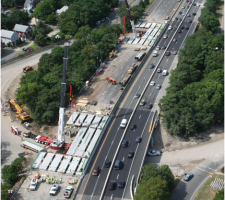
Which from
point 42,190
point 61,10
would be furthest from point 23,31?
point 42,190

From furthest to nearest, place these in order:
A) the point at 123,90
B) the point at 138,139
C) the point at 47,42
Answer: the point at 47,42, the point at 123,90, the point at 138,139

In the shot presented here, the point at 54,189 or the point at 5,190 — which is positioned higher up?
the point at 5,190

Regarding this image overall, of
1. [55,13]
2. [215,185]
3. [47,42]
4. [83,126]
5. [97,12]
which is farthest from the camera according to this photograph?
[55,13]

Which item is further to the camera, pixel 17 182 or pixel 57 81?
pixel 57 81

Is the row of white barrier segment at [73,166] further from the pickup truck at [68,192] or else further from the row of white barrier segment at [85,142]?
the pickup truck at [68,192]

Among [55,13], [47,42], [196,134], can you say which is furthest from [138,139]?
[55,13]

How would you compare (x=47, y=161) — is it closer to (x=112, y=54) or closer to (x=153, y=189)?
(x=153, y=189)

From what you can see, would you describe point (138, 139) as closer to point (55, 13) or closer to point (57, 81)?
point (57, 81)
